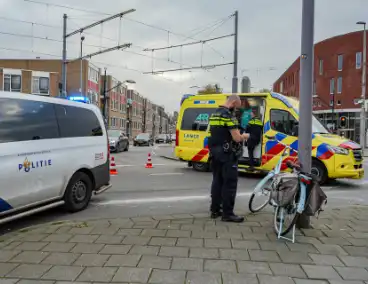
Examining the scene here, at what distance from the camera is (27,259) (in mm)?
3600

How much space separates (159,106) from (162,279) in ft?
441

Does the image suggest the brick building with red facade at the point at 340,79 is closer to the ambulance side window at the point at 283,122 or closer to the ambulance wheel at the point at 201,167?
the ambulance wheel at the point at 201,167

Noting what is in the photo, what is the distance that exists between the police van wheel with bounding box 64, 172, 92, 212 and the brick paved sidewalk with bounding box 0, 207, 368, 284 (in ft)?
2.93

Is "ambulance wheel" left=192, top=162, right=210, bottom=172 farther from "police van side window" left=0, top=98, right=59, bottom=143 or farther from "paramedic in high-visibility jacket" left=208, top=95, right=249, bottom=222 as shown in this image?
"police van side window" left=0, top=98, right=59, bottom=143

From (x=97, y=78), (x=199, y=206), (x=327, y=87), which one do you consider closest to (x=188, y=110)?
(x=199, y=206)

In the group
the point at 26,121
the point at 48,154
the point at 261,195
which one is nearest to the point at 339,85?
the point at 261,195

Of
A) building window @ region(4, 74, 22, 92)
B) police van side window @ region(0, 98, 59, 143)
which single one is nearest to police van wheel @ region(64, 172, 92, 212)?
police van side window @ region(0, 98, 59, 143)

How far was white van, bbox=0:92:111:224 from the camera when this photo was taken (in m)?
4.54

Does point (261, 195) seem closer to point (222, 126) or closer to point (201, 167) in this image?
point (222, 126)

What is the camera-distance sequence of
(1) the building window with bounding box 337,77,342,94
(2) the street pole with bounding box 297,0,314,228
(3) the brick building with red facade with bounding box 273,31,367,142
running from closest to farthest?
(2) the street pole with bounding box 297,0,314,228 < (3) the brick building with red facade with bounding box 273,31,367,142 < (1) the building window with bounding box 337,77,342,94

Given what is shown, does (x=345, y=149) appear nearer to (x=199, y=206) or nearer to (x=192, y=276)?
(x=199, y=206)

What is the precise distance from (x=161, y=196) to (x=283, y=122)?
4.32 meters

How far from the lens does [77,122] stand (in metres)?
5.98

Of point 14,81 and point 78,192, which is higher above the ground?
point 14,81
